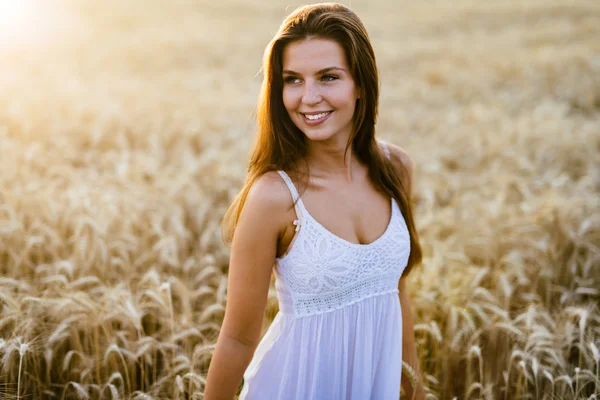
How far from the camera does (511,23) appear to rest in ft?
56.0

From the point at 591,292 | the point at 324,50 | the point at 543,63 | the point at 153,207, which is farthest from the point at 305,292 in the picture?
the point at 543,63

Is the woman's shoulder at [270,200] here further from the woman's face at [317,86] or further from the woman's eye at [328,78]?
the woman's eye at [328,78]

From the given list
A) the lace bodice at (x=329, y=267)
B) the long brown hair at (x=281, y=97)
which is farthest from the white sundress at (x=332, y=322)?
the long brown hair at (x=281, y=97)

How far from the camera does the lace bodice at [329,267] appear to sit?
1808mm

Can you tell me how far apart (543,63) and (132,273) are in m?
10.0

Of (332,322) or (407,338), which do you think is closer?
(332,322)

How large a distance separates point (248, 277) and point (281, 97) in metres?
0.65

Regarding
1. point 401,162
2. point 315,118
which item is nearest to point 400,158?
point 401,162

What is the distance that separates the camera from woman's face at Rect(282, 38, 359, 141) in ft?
5.95

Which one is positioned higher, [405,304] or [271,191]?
[271,191]

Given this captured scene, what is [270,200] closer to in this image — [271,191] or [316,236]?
[271,191]

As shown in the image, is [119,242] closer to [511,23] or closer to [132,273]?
[132,273]

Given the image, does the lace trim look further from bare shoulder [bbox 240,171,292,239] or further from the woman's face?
the woman's face

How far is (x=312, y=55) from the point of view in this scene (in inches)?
71.3
